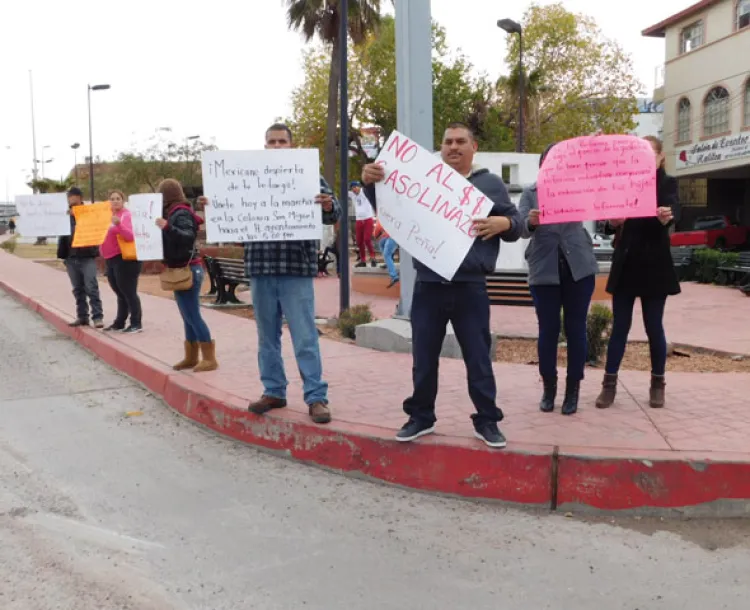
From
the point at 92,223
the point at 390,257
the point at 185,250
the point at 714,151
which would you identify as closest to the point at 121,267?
the point at 92,223

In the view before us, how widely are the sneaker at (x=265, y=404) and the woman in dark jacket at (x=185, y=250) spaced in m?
1.55

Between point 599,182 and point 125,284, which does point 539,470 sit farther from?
point 125,284

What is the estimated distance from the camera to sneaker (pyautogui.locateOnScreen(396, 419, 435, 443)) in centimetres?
430

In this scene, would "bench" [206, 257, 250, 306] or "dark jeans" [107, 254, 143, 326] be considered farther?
"bench" [206, 257, 250, 306]

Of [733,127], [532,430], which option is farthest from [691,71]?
[532,430]

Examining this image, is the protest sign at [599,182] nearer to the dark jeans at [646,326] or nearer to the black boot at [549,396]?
the dark jeans at [646,326]

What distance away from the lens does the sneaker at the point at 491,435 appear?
412cm

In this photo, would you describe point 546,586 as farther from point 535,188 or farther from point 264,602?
point 535,188

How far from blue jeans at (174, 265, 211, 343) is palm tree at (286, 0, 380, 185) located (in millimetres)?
17432

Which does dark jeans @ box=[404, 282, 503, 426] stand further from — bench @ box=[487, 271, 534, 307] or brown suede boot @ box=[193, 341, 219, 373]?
bench @ box=[487, 271, 534, 307]

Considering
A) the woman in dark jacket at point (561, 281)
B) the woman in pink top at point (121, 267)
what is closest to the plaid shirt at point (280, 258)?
the woman in dark jacket at point (561, 281)

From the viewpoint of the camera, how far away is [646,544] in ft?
11.5

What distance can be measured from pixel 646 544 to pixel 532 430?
3.64ft

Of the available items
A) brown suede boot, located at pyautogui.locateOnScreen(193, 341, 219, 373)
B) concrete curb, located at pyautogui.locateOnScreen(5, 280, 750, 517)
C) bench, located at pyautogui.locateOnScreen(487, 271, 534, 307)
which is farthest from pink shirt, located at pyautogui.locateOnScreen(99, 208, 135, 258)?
bench, located at pyautogui.locateOnScreen(487, 271, 534, 307)
